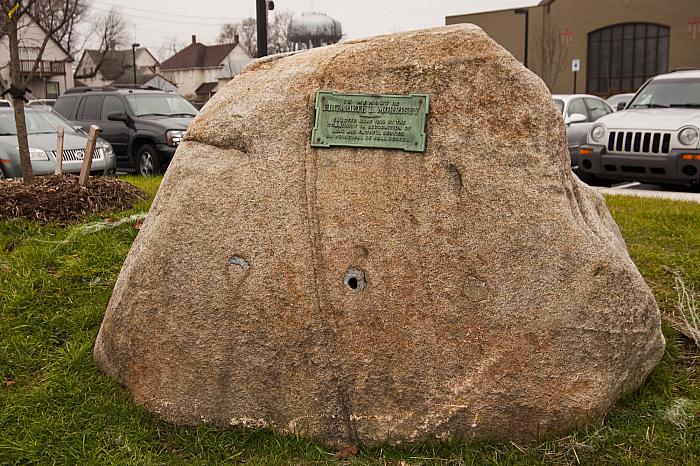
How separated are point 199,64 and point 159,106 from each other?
197 feet

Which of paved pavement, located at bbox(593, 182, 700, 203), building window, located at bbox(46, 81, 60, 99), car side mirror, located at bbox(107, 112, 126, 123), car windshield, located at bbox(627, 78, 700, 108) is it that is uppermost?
building window, located at bbox(46, 81, 60, 99)

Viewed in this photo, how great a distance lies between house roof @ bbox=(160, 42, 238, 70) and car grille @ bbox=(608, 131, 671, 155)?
62.3 meters

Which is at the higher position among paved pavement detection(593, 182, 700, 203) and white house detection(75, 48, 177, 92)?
white house detection(75, 48, 177, 92)

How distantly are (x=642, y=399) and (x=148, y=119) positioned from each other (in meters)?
10.5

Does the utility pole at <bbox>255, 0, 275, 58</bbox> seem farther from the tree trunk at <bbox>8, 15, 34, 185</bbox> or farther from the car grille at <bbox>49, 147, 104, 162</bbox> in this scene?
the tree trunk at <bbox>8, 15, 34, 185</bbox>

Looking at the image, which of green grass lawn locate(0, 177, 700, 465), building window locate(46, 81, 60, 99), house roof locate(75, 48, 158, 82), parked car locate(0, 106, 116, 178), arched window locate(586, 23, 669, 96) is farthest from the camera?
house roof locate(75, 48, 158, 82)

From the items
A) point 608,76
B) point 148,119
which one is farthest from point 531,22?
point 148,119

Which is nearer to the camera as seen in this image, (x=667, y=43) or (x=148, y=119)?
(x=148, y=119)

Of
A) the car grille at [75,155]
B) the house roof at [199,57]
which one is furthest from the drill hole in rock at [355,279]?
the house roof at [199,57]

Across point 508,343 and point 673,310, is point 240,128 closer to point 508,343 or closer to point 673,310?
point 508,343

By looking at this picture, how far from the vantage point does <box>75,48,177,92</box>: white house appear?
2655 inches

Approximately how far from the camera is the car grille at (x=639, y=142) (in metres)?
9.31

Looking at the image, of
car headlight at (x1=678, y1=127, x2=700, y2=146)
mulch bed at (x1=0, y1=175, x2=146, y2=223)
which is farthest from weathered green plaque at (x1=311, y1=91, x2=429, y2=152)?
car headlight at (x1=678, y1=127, x2=700, y2=146)

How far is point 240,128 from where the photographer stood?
349 centimetres
